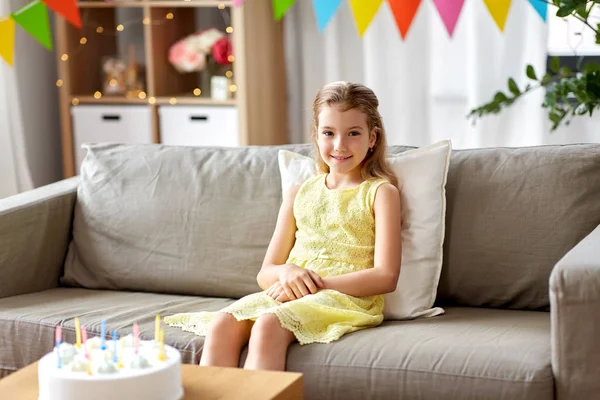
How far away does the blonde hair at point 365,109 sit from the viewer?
242cm

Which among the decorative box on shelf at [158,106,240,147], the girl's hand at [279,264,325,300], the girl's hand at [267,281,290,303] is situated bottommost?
the girl's hand at [267,281,290,303]

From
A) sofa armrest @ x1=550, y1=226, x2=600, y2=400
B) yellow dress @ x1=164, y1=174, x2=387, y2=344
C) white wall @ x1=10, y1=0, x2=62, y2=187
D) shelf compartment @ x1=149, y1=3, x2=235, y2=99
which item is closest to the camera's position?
sofa armrest @ x1=550, y1=226, x2=600, y2=400

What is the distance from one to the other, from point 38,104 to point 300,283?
2.56m

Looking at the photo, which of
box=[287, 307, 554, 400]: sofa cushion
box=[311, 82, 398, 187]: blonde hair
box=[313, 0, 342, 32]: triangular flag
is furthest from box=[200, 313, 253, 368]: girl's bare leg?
box=[313, 0, 342, 32]: triangular flag

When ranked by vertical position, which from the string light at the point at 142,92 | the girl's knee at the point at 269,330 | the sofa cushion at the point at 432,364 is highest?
the string light at the point at 142,92

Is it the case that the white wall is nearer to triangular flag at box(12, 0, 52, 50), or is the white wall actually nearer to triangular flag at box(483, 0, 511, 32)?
triangular flag at box(12, 0, 52, 50)

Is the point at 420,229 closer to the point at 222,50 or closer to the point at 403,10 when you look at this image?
the point at 403,10

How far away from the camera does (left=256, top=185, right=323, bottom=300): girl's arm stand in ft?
7.64

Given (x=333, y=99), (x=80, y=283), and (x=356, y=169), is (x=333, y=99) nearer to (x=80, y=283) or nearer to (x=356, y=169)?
(x=356, y=169)

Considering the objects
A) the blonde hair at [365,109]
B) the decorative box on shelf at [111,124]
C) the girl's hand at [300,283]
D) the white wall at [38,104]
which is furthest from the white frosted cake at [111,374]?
the white wall at [38,104]

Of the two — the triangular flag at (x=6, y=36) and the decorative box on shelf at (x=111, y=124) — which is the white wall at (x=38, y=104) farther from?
the triangular flag at (x=6, y=36)

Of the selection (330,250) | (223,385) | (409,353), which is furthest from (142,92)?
(223,385)

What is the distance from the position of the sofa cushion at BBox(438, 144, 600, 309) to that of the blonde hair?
0.20 metres

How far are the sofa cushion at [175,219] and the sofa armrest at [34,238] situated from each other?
0.04m
